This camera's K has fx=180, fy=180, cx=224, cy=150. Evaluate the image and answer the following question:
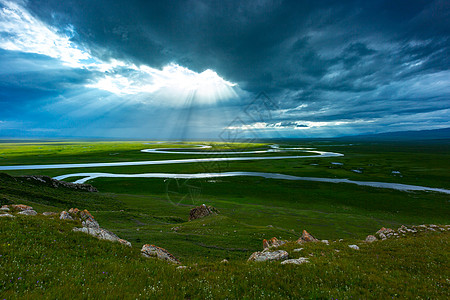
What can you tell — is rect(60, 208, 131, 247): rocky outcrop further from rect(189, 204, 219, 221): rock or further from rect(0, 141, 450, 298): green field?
rect(189, 204, 219, 221): rock

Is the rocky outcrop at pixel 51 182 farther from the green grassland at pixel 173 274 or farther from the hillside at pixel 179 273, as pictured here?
the green grassland at pixel 173 274

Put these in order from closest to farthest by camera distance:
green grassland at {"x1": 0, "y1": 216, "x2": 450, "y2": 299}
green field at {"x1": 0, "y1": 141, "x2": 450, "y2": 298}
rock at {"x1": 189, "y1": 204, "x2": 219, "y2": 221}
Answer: green grassland at {"x1": 0, "y1": 216, "x2": 450, "y2": 299}, green field at {"x1": 0, "y1": 141, "x2": 450, "y2": 298}, rock at {"x1": 189, "y1": 204, "x2": 219, "y2": 221}

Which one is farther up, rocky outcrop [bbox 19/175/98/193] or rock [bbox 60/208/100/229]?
rock [bbox 60/208/100/229]

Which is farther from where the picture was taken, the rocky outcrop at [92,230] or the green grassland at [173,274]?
the rocky outcrop at [92,230]

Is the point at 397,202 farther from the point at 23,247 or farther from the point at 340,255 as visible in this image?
the point at 23,247

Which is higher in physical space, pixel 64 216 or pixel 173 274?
pixel 64 216

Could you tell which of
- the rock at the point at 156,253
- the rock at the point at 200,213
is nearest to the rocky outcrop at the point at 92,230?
the rock at the point at 156,253

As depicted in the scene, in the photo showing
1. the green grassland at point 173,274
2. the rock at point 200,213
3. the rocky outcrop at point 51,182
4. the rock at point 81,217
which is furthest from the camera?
the rocky outcrop at point 51,182

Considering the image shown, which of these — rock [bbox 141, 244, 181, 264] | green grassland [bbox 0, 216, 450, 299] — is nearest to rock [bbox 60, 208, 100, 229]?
green grassland [bbox 0, 216, 450, 299]

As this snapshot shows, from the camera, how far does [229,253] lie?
17234 mm

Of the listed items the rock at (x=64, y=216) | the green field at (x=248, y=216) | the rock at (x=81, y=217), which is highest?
the rock at (x=64, y=216)

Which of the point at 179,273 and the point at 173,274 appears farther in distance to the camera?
the point at 179,273

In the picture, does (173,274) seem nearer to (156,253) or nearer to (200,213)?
(156,253)

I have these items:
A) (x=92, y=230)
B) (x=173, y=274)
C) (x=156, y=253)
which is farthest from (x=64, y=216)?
(x=173, y=274)
